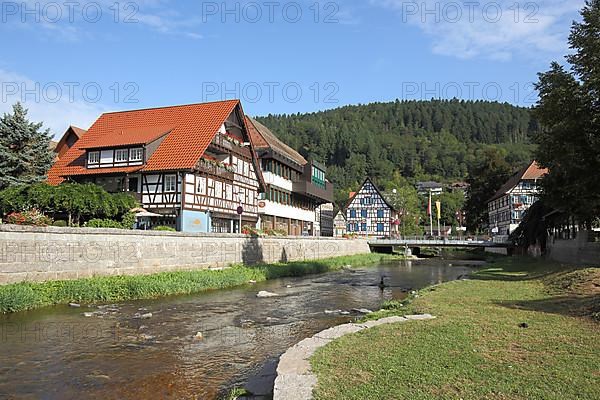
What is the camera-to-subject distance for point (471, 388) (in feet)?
20.1

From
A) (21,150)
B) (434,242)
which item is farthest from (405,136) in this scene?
(21,150)

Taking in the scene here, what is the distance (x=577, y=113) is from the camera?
2175cm

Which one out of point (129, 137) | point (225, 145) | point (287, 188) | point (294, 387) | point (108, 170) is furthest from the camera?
point (287, 188)

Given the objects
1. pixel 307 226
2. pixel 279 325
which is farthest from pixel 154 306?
pixel 307 226

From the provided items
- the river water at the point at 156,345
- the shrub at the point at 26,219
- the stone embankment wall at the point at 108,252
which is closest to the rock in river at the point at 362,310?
the river water at the point at 156,345

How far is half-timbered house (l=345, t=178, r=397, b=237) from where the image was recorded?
89.6 metres

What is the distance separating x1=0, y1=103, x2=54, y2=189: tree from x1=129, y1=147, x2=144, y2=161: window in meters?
5.27

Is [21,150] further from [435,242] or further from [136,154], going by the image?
[435,242]

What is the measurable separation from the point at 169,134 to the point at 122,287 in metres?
19.7

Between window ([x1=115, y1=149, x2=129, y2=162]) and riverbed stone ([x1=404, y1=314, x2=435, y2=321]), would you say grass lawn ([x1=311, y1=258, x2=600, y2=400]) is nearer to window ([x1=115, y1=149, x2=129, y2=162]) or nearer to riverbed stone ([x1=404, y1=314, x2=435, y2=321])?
riverbed stone ([x1=404, y1=314, x2=435, y2=321])

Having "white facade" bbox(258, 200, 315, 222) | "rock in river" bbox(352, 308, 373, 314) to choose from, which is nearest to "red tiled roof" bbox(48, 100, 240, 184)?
"white facade" bbox(258, 200, 315, 222)

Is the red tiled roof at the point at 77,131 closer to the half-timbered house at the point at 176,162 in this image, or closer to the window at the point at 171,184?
the half-timbered house at the point at 176,162

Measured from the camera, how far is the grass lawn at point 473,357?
20.0 ft

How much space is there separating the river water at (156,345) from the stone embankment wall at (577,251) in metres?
13.2
